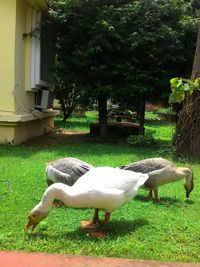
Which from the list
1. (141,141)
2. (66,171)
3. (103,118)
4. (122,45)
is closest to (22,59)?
(122,45)

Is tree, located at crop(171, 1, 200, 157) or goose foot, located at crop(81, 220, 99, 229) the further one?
tree, located at crop(171, 1, 200, 157)

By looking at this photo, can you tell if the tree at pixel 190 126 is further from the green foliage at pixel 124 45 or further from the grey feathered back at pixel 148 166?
the grey feathered back at pixel 148 166

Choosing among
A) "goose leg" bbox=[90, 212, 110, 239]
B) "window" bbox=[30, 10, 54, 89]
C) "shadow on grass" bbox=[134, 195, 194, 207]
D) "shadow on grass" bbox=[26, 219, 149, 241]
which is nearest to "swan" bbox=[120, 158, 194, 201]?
"shadow on grass" bbox=[134, 195, 194, 207]

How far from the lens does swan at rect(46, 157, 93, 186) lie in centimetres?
630

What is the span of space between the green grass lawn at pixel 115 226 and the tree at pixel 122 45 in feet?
15.5

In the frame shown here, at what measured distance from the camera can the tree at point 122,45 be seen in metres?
12.7

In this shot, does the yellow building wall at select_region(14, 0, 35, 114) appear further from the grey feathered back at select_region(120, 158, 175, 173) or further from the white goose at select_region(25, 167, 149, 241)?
the white goose at select_region(25, 167, 149, 241)

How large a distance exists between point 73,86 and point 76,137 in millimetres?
1637

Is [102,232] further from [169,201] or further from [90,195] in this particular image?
[169,201]

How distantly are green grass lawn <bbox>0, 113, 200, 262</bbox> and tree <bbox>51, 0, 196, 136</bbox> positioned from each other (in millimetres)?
4734

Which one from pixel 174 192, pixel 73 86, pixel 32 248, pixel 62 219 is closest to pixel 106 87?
pixel 73 86

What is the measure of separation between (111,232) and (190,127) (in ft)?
18.4

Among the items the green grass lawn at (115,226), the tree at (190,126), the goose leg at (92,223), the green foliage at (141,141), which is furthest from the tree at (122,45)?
the goose leg at (92,223)

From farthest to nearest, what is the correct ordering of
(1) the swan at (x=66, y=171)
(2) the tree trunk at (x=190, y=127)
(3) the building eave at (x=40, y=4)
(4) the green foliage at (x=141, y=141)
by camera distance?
(4) the green foliage at (x=141, y=141)
(3) the building eave at (x=40, y=4)
(2) the tree trunk at (x=190, y=127)
(1) the swan at (x=66, y=171)
